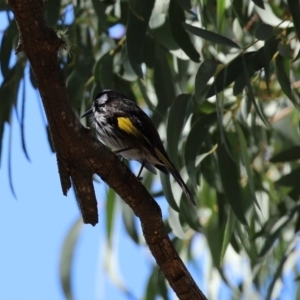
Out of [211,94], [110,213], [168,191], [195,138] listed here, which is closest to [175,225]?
[168,191]

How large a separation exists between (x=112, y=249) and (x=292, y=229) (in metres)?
0.79

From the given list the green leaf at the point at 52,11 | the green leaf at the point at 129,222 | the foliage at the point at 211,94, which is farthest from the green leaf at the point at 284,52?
the green leaf at the point at 129,222

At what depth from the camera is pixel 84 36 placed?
155 inches

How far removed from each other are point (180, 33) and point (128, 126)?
16.0 inches

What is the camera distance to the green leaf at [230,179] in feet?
10.3

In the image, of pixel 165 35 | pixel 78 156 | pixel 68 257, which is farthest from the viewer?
pixel 68 257

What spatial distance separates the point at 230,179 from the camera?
10.5ft

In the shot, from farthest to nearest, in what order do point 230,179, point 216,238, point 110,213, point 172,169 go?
point 110,213
point 216,238
point 230,179
point 172,169

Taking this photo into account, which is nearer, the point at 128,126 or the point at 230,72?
the point at 128,126

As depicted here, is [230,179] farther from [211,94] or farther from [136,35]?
[136,35]

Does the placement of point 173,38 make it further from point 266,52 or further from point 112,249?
point 112,249

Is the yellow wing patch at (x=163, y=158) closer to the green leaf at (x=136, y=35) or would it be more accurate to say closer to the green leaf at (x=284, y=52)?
the green leaf at (x=136, y=35)

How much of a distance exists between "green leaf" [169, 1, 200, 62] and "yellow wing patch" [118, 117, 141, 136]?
1.09 ft

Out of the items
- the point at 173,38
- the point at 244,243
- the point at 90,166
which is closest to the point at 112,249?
the point at 244,243
